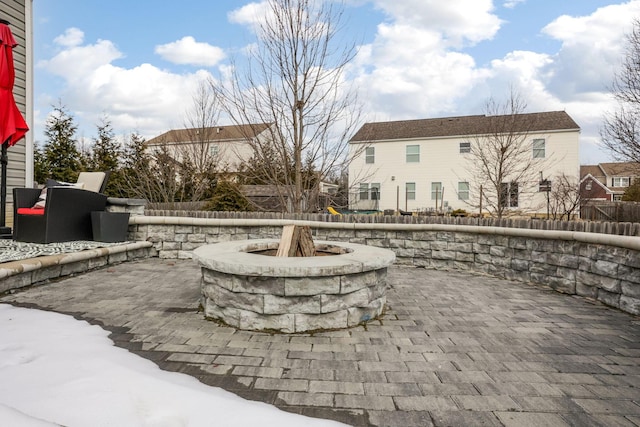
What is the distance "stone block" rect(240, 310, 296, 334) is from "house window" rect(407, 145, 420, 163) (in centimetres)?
1936

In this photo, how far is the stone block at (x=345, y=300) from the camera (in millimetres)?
2875

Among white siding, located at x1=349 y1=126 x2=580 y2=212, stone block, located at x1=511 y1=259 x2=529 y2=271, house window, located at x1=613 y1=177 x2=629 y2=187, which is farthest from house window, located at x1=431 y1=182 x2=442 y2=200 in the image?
house window, located at x1=613 y1=177 x2=629 y2=187

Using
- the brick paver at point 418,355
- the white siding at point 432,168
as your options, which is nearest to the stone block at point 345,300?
the brick paver at point 418,355

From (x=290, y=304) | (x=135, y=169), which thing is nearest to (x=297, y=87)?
(x=290, y=304)

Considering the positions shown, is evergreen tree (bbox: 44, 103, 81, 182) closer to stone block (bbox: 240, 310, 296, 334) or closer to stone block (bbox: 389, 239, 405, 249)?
stone block (bbox: 389, 239, 405, 249)

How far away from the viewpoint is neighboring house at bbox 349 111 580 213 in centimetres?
1819

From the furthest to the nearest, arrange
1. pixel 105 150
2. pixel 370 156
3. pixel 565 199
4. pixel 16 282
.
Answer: pixel 370 156 → pixel 105 150 → pixel 565 199 → pixel 16 282

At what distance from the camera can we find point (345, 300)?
2.96 metres

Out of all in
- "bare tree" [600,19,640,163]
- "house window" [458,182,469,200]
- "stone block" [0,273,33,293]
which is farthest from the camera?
"house window" [458,182,469,200]

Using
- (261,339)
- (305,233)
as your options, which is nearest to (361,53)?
(305,233)

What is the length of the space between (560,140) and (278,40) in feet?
55.3

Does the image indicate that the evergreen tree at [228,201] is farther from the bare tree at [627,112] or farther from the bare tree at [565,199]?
the bare tree at [627,112]

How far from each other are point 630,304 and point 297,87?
6.34 meters

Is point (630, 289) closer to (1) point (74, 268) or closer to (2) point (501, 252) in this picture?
(2) point (501, 252)
